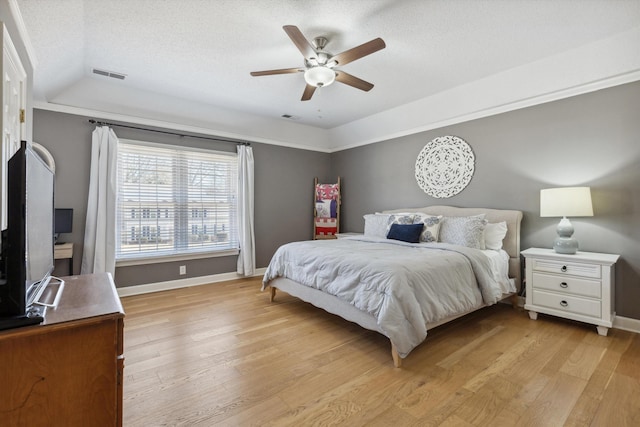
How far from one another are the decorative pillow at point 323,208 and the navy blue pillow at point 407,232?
1957 millimetres

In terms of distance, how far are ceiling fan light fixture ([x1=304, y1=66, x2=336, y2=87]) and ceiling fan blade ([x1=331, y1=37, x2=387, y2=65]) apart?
12cm

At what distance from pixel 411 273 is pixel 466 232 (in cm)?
141

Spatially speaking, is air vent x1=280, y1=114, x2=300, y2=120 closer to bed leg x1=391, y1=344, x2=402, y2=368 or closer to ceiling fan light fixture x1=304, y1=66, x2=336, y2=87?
ceiling fan light fixture x1=304, y1=66, x2=336, y2=87

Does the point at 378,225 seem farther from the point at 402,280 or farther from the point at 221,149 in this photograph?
the point at 221,149

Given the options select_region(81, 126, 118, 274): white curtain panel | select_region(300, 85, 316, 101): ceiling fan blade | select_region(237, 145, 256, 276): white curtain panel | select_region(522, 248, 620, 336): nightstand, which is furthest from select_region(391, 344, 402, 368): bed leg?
select_region(81, 126, 118, 274): white curtain panel

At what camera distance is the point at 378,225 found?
→ 4289 millimetres

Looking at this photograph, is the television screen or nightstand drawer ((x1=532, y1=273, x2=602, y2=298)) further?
Result: the television screen

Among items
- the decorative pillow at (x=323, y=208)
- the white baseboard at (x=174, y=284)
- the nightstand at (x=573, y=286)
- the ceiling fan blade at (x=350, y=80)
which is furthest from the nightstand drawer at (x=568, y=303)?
the white baseboard at (x=174, y=284)

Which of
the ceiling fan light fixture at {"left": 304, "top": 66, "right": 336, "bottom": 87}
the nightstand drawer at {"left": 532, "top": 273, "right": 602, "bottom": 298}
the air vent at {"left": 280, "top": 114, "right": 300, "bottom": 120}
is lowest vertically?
the nightstand drawer at {"left": 532, "top": 273, "right": 602, "bottom": 298}

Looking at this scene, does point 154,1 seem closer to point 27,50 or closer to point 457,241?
point 27,50

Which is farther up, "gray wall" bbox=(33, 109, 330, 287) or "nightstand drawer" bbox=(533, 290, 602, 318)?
"gray wall" bbox=(33, 109, 330, 287)

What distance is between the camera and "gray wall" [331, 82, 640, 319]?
8.99 feet

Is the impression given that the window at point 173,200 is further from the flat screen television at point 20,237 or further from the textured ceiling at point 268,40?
the flat screen television at point 20,237

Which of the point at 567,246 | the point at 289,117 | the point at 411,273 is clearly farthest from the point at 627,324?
the point at 289,117
